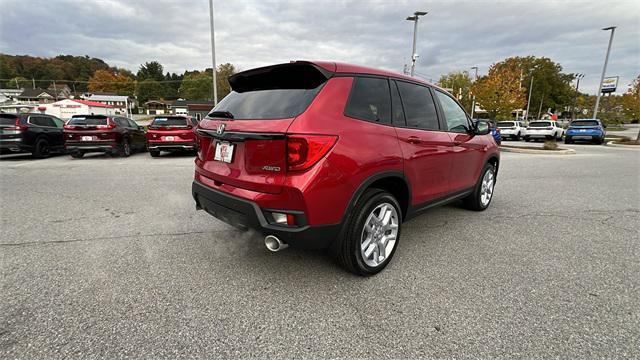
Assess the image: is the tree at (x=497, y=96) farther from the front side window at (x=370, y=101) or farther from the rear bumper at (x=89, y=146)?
the front side window at (x=370, y=101)

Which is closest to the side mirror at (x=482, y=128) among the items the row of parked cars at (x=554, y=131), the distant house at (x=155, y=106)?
the row of parked cars at (x=554, y=131)

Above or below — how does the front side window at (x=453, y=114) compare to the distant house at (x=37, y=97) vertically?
below

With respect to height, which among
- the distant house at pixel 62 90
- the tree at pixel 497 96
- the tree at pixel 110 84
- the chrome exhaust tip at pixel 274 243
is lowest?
the chrome exhaust tip at pixel 274 243

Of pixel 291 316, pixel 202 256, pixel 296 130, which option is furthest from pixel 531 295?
pixel 202 256

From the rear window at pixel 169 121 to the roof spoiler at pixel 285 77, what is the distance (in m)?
8.48

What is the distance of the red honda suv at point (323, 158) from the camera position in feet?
7.13

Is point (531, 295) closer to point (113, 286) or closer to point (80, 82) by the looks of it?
point (113, 286)

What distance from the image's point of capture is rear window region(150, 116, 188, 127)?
403 inches

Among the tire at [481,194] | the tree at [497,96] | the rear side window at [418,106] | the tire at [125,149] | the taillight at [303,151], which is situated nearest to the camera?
the taillight at [303,151]

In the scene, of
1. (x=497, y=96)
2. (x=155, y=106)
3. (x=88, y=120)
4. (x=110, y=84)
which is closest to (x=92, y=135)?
(x=88, y=120)

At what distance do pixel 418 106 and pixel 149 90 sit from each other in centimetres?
11636

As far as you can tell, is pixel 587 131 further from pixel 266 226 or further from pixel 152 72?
pixel 152 72

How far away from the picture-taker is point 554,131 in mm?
22328

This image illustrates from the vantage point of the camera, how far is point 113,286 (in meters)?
2.51
